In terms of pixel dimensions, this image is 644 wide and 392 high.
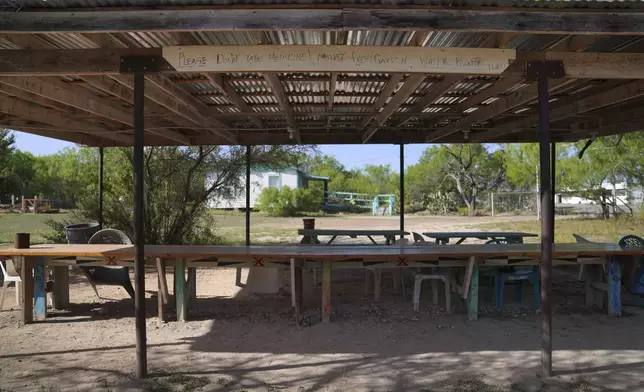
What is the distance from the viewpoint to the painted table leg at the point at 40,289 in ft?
19.3

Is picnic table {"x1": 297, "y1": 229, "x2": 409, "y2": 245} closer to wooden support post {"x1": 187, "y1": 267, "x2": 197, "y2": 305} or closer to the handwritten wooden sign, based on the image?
wooden support post {"x1": 187, "y1": 267, "x2": 197, "y2": 305}

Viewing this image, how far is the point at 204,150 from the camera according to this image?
13250 millimetres

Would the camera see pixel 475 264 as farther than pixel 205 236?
No

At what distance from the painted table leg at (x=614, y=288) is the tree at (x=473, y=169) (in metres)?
27.5

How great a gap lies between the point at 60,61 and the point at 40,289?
3.17 m

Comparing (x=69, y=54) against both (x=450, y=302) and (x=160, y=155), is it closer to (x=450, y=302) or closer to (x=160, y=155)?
(x=450, y=302)

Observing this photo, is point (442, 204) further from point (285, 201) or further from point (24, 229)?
point (24, 229)

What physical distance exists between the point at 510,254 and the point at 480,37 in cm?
274

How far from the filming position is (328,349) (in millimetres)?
4898

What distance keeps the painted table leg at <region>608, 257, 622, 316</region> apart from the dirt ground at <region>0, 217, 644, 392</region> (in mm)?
164

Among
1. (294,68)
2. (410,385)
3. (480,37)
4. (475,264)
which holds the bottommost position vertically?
(410,385)

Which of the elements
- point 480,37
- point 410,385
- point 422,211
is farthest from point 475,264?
point 422,211

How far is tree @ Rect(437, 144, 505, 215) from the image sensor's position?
110 ft

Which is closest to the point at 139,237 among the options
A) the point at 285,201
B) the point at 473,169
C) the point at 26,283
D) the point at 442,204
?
the point at 26,283
